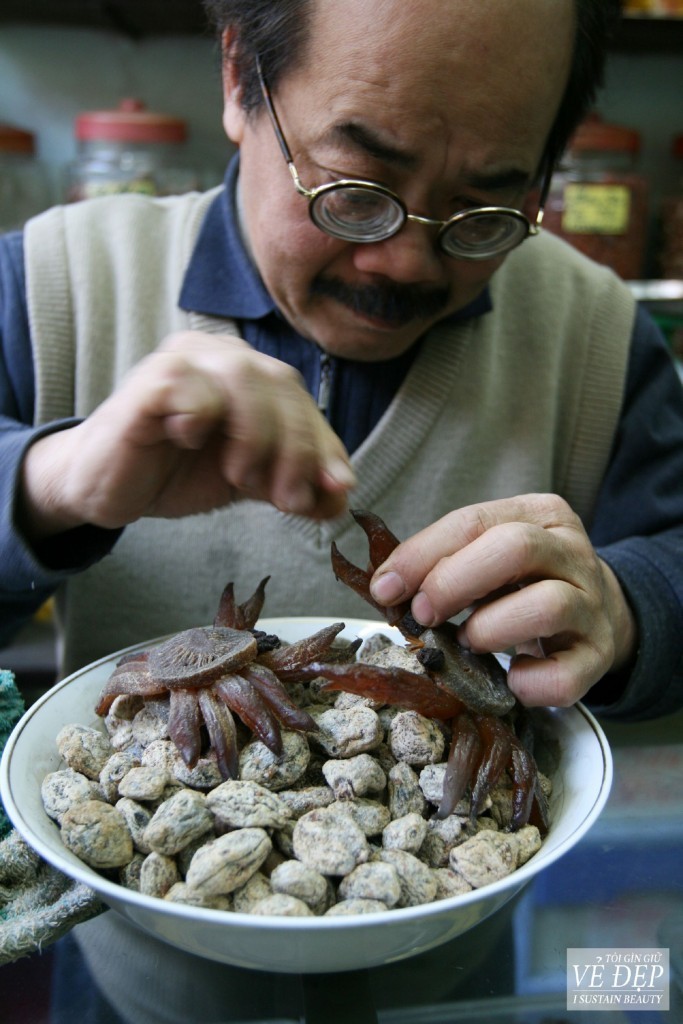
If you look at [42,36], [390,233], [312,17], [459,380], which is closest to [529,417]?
[459,380]

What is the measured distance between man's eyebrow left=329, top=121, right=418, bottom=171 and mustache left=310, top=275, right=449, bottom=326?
123 millimetres

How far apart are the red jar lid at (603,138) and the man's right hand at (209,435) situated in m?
1.18

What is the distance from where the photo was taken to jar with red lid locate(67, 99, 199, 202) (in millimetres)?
1456

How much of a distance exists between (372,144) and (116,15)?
1222mm

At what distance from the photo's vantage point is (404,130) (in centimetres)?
67

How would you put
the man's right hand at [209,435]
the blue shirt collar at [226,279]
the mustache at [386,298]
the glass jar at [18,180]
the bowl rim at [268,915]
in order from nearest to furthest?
1. the bowl rim at [268,915]
2. the man's right hand at [209,435]
3. the mustache at [386,298]
4. the blue shirt collar at [226,279]
5. the glass jar at [18,180]

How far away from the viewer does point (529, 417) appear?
1041 millimetres

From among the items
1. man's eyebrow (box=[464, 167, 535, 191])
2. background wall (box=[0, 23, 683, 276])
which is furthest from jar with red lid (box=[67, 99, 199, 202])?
man's eyebrow (box=[464, 167, 535, 191])

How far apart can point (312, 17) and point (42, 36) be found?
4.19 ft

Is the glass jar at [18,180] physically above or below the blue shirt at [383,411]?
above

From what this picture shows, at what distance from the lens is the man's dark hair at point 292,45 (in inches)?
28.0

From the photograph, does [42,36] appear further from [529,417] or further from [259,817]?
[259,817]

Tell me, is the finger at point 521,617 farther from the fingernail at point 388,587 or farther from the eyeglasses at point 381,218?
the eyeglasses at point 381,218

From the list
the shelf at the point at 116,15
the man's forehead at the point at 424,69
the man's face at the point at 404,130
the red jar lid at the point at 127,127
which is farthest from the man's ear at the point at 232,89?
the shelf at the point at 116,15
